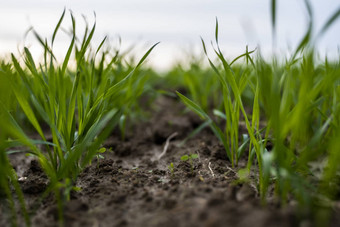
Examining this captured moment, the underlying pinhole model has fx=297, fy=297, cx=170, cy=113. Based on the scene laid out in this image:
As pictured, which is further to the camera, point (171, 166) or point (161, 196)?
point (171, 166)

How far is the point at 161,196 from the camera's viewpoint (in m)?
0.99

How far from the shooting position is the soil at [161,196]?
746mm

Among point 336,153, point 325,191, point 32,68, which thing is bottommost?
point 325,191

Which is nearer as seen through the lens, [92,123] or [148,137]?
[92,123]

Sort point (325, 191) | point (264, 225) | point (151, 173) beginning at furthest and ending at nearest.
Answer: point (151, 173) < point (325, 191) < point (264, 225)

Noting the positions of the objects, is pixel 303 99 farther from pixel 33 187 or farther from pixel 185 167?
pixel 33 187

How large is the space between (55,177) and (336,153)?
0.87 meters

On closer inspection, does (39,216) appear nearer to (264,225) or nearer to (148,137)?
(264,225)

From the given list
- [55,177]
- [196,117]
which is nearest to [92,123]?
[55,177]

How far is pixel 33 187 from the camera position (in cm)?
112

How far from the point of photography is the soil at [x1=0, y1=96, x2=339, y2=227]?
2.45ft

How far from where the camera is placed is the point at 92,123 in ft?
3.86

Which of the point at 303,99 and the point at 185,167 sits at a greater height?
the point at 303,99

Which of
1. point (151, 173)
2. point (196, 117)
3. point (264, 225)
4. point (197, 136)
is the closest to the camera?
point (264, 225)
